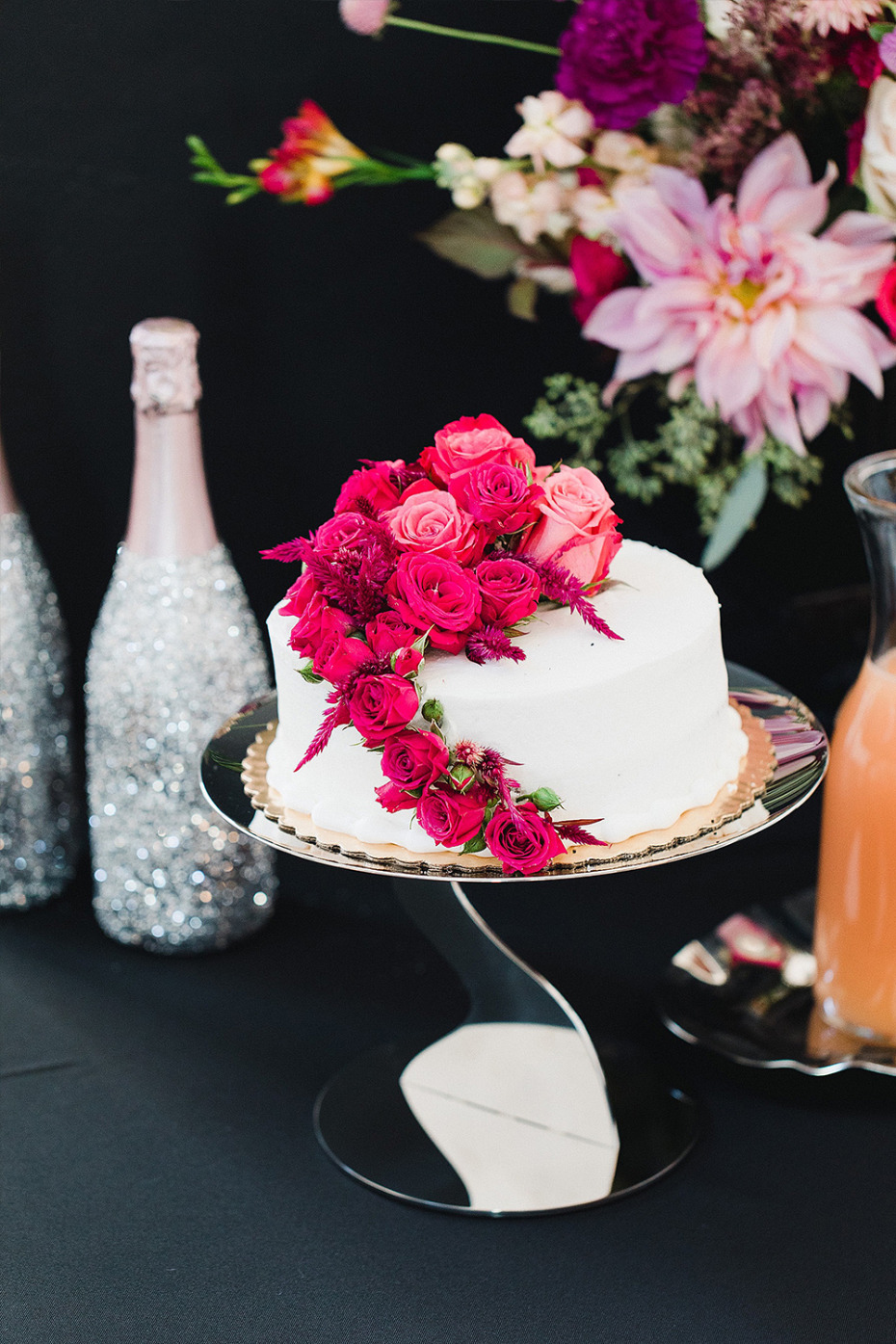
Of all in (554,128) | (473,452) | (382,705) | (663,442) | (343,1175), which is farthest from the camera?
(663,442)

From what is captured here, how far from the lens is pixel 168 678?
4.46 feet

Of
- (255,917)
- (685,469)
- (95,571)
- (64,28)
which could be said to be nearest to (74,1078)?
(255,917)

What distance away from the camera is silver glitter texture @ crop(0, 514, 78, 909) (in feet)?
4.67

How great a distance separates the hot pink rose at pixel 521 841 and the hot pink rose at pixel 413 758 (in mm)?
52

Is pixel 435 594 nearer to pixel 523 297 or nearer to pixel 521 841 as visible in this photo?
pixel 521 841

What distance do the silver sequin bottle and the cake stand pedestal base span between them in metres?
0.45

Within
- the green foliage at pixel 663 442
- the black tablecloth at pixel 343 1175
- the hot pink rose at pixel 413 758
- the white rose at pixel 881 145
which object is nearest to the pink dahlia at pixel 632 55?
the white rose at pixel 881 145

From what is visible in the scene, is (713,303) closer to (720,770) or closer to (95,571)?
(720,770)

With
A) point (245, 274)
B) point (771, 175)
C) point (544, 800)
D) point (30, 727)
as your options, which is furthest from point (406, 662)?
point (245, 274)

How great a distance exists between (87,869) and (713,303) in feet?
3.00

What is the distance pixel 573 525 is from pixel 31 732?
2.30ft

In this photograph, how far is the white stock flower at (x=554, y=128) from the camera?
127 cm

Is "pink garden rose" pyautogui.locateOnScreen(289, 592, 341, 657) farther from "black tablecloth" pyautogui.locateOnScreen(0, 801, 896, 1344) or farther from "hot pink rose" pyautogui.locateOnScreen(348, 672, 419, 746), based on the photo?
"black tablecloth" pyautogui.locateOnScreen(0, 801, 896, 1344)

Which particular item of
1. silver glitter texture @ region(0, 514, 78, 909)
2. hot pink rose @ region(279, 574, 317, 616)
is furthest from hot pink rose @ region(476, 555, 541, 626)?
silver glitter texture @ region(0, 514, 78, 909)
